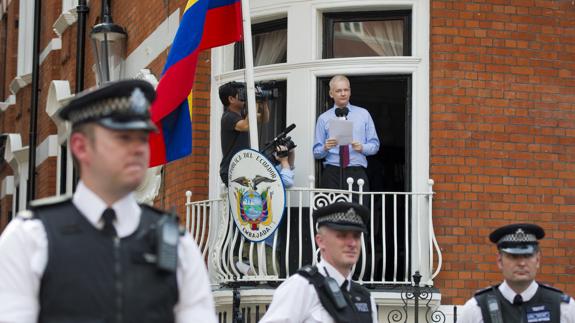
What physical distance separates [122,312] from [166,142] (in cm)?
831

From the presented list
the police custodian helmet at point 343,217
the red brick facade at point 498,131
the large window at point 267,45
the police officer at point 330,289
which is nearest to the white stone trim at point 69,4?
the large window at point 267,45

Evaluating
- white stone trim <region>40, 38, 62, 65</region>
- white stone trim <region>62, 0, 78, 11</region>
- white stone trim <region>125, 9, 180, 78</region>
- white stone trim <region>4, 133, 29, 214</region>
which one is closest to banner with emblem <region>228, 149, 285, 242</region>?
white stone trim <region>125, 9, 180, 78</region>

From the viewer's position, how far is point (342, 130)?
40.9ft

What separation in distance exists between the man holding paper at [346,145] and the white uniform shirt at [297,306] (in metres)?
4.89

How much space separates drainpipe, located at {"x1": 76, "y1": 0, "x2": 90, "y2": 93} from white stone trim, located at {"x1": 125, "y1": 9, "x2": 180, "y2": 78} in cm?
238

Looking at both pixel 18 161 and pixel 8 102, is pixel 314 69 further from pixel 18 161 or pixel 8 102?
pixel 8 102

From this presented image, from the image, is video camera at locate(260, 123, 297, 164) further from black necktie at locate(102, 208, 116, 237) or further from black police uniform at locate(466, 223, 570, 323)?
black necktie at locate(102, 208, 116, 237)

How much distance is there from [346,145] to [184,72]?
170cm

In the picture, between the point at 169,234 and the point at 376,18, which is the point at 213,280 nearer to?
the point at 376,18

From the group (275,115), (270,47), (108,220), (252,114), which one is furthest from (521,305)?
(270,47)

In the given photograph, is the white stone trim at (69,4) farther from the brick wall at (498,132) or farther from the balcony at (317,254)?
the brick wall at (498,132)

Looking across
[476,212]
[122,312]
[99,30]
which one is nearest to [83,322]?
[122,312]

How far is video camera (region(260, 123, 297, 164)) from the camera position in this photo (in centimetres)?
1286

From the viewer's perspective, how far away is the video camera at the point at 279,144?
12.9 metres
